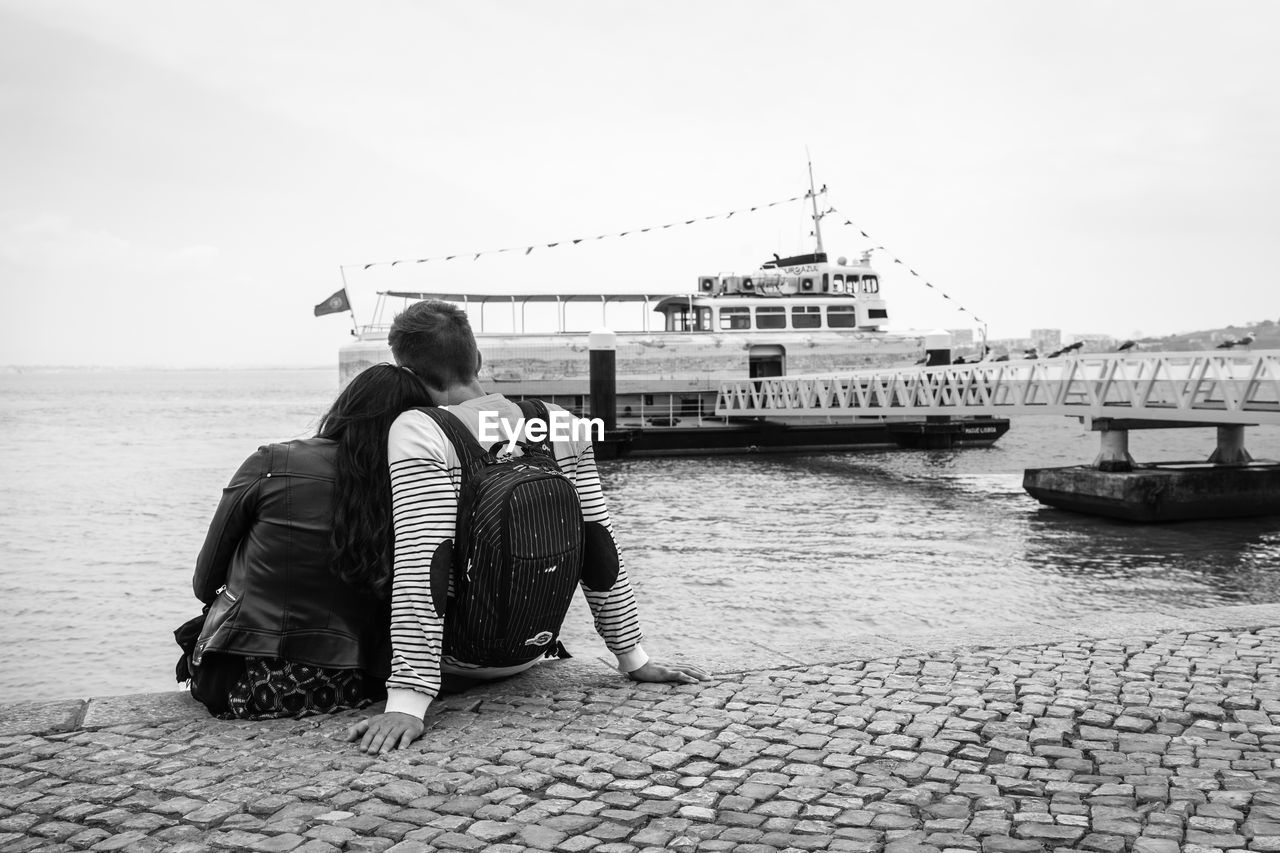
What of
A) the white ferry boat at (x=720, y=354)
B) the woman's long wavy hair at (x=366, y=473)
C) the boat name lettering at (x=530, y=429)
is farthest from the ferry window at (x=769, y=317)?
the woman's long wavy hair at (x=366, y=473)

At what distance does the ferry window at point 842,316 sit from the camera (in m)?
43.4

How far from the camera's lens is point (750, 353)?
40.9 meters

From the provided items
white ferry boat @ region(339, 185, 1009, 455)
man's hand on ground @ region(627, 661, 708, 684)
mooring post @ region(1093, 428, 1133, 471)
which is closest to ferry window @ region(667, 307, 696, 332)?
white ferry boat @ region(339, 185, 1009, 455)

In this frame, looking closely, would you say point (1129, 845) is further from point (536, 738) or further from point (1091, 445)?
point (1091, 445)

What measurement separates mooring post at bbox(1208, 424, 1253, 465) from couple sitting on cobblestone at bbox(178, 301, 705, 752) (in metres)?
19.9

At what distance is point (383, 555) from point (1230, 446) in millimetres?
20739

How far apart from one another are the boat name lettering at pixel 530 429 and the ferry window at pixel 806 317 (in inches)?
1522

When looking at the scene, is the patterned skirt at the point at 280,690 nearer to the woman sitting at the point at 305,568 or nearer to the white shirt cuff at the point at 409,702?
the woman sitting at the point at 305,568

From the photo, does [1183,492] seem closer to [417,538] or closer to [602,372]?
[602,372]

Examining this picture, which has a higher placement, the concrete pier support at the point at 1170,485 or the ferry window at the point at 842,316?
the ferry window at the point at 842,316

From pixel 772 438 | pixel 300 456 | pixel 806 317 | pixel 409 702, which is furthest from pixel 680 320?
pixel 409 702

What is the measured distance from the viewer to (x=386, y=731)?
14.0 feet

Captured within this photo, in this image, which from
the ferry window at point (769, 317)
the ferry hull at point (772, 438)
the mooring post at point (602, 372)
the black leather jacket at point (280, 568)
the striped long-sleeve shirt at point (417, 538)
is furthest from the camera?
the ferry window at point (769, 317)

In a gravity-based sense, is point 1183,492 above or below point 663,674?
below
